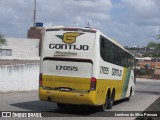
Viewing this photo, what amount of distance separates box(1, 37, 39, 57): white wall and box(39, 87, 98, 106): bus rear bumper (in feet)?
193

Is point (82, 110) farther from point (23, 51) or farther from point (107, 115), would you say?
point (23, 51)

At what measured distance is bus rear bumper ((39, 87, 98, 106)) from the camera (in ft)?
54.7

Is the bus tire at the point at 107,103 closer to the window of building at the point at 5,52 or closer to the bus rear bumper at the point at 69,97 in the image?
the bus rear bumper at the point at 69,97

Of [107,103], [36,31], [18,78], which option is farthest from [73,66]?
[36,31]

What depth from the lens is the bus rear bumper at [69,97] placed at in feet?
54.7

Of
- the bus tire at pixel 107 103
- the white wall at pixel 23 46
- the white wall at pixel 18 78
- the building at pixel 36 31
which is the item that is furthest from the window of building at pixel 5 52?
the bus tire at pixel 107 103

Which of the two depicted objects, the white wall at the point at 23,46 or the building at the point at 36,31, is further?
the building at the point at 36,31

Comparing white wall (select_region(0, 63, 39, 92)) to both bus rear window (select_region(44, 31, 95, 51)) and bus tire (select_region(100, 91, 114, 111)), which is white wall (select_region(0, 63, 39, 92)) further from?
bus rear window (select_region(44, 31, 95, 51))

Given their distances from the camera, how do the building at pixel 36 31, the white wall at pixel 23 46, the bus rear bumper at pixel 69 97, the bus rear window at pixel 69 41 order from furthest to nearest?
1. the building at pixel 36 31
2. the white wall at pixel 23 46
3. the bus rear window at pixel 69 41
4. the bus rear bumper at pixel 69 97

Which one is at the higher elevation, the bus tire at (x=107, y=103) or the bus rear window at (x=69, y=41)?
the bus rear window at (x=69, y=41)

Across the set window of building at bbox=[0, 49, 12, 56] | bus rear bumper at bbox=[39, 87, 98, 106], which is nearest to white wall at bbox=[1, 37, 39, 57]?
window of building at bbox=[0, 49, 12, 56]

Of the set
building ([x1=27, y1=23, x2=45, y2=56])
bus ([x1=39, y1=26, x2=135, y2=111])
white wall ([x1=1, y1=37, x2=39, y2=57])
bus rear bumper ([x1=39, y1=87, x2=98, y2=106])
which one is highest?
building ([x1=27, y1=23, x2=45, y2=56])

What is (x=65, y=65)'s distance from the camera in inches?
674

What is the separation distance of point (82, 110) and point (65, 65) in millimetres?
2880
